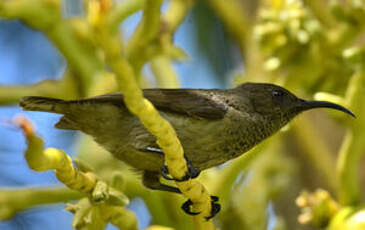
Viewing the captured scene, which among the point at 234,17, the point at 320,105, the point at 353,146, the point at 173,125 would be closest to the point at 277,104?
the point at 320,105

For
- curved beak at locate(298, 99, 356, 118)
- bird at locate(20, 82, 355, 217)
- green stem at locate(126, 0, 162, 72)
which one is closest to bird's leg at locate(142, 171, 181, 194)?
bird at locate(20, 82, 355, 217)

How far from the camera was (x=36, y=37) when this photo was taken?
4.80 metres

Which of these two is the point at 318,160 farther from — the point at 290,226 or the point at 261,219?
the point at 261,219

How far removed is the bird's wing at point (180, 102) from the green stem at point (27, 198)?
452 millimetres

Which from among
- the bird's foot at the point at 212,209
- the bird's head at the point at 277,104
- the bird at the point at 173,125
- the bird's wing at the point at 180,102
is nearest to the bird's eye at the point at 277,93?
the bird's head at the point at 277,104

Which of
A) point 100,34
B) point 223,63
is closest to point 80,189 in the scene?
point 100,34

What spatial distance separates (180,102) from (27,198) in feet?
2.47

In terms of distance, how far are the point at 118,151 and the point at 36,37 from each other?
2.41 metres

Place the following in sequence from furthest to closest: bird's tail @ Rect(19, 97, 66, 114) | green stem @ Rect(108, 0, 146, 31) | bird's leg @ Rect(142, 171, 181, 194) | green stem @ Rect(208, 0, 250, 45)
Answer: green stem @ Rect(208, 0, 250, 45) < green stem @ Rect(108, 0, 146, 31) < bird's leg @ Rect(142, 171, 181, 194) < bird's tail @ Rect(19, 97, 66, 114)

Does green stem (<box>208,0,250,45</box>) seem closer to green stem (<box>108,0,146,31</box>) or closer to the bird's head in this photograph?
green stem (<box>108,0,146,31</box>)

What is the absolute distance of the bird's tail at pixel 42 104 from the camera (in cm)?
235

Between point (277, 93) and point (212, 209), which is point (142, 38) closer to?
point (277, 93)

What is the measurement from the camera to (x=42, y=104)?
241 cm

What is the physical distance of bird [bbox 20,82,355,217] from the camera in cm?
254
